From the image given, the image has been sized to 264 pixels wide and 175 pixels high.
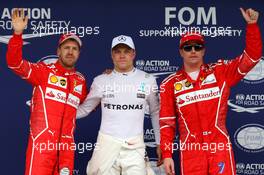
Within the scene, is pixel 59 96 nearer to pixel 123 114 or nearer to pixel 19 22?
pixel 123 114

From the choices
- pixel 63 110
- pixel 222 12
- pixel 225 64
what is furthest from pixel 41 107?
pixel 222 12

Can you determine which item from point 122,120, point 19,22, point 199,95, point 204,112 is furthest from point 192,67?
point 19,22

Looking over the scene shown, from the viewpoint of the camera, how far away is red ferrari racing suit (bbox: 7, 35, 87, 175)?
12.2 ft

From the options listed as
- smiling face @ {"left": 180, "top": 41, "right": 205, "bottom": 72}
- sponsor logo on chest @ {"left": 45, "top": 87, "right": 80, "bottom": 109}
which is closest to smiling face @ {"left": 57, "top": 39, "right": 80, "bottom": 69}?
sponsor logo on chest @ {"left": 45, "top": 87, "right": 80, "bottom": 109}

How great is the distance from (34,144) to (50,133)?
0.14 m

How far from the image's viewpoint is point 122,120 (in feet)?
12.6

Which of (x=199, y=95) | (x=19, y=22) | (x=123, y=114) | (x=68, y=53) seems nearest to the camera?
(x=19, y=22)

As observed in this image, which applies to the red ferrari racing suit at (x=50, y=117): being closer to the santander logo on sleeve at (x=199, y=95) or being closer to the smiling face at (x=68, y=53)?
the smiling face at (x=68, y=53)

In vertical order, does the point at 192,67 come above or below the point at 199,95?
above

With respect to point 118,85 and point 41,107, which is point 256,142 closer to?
point 118,85

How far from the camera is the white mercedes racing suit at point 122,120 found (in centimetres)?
379

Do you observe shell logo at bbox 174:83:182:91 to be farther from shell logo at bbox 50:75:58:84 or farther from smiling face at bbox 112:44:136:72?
shell logo at bbox 50:75:58:84

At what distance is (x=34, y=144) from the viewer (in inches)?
147

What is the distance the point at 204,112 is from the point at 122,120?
61 centimetres
